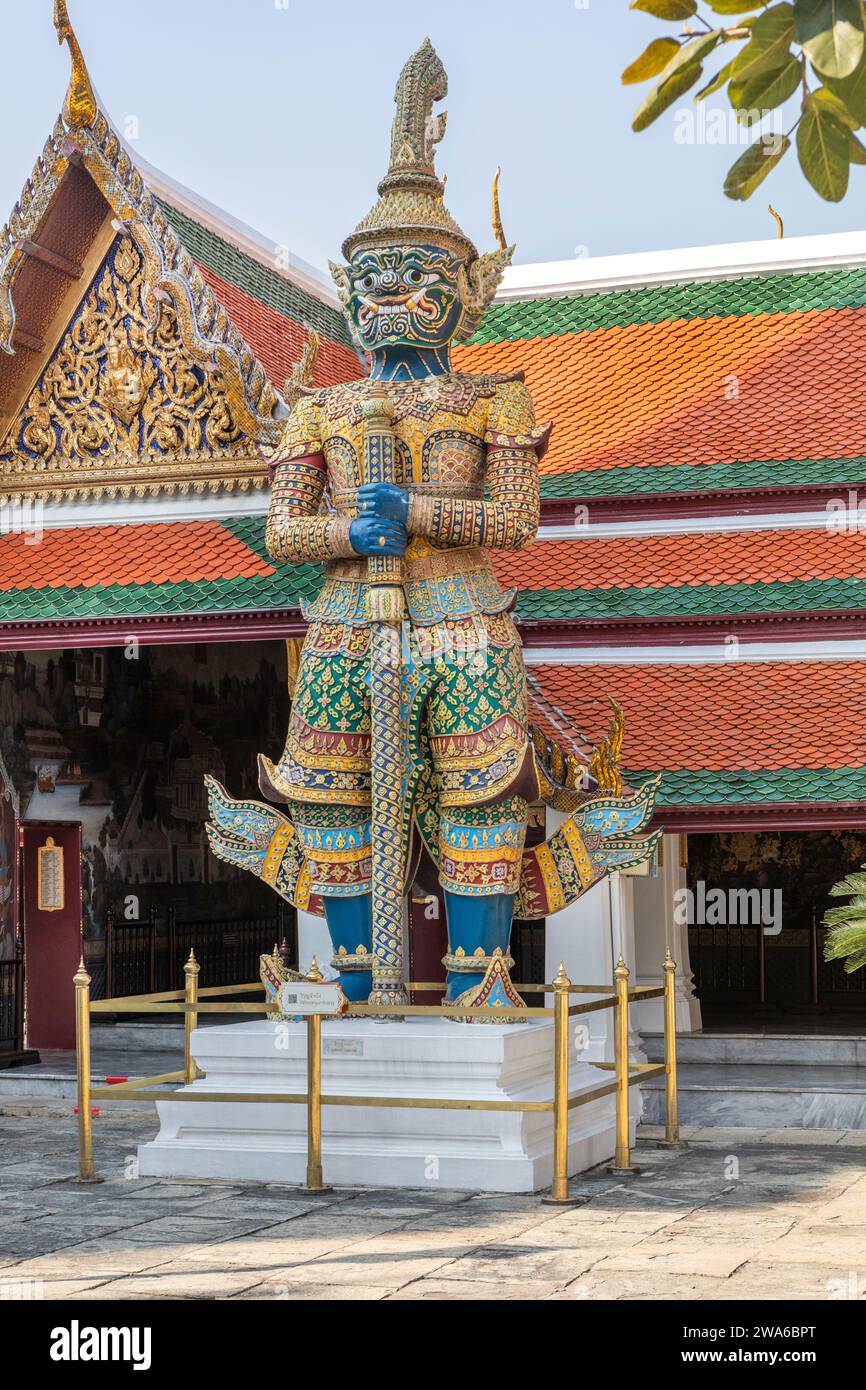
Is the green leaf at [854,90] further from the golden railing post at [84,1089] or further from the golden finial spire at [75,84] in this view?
the golden finial spire at [75,84]

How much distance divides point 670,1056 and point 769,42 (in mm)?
6824

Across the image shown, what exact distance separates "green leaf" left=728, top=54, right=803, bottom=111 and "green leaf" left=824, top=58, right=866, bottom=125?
82 mm

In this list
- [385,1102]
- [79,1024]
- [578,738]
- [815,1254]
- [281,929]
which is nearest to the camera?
[815,1254]

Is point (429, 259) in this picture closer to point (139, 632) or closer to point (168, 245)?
point (168, 245)

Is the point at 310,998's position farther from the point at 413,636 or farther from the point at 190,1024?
the point at 413,636

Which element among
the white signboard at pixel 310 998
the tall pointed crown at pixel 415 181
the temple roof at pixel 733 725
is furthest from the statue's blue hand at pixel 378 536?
the temple roof at pixel 733 725

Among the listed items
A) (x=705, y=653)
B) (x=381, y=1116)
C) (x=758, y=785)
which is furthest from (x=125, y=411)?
(x=381, y=1116)

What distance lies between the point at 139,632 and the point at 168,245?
228 centimetres

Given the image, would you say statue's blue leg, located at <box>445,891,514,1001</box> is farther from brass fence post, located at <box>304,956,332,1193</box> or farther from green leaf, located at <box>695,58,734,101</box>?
green leaf, located at <box>695,58,734,101</box>

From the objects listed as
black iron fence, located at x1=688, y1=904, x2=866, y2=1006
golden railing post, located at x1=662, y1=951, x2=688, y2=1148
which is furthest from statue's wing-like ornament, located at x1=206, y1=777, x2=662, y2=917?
black iron fence, located at x1=688, y1=904, x2=866, y2=1006

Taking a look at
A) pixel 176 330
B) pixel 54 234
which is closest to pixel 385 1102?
pixel 176 330

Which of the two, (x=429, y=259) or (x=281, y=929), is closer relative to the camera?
(x=429, y=259)

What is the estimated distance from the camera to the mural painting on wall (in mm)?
13023

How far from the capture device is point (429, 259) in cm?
863
